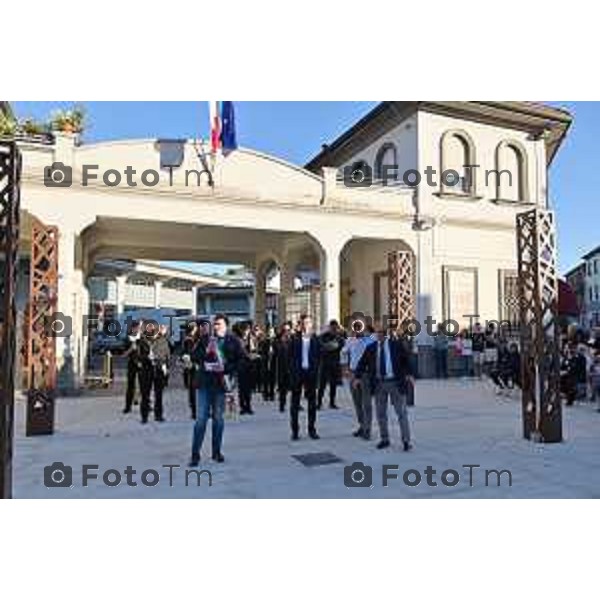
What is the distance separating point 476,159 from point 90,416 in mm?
13921

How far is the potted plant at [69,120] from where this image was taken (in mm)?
15316

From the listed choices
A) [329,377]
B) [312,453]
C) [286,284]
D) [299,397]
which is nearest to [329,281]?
[286,284]

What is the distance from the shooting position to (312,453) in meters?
7.41

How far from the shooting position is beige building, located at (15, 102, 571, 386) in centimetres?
1460

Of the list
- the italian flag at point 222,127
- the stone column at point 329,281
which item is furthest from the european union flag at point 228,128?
the stone column at point 329,281

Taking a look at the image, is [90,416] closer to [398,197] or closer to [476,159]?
[398,197]

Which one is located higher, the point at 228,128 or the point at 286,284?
the point at 228,128

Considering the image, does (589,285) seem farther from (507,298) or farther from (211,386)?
(211,386)

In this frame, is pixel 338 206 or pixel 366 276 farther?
pixel 366 276

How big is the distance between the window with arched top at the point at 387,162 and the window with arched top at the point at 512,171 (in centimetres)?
321

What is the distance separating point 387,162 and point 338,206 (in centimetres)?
425

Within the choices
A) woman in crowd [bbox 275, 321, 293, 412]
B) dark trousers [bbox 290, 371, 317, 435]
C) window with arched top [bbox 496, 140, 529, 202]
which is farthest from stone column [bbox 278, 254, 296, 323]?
dark trousers [bbox 290, 371, 317, 435]

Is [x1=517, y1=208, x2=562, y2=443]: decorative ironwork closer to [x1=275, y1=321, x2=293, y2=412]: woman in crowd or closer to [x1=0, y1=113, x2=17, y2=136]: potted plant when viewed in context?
[x1=275, y1=321, x2=293, y2=412]: woman in crowd

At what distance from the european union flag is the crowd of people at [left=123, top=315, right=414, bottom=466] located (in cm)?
522
